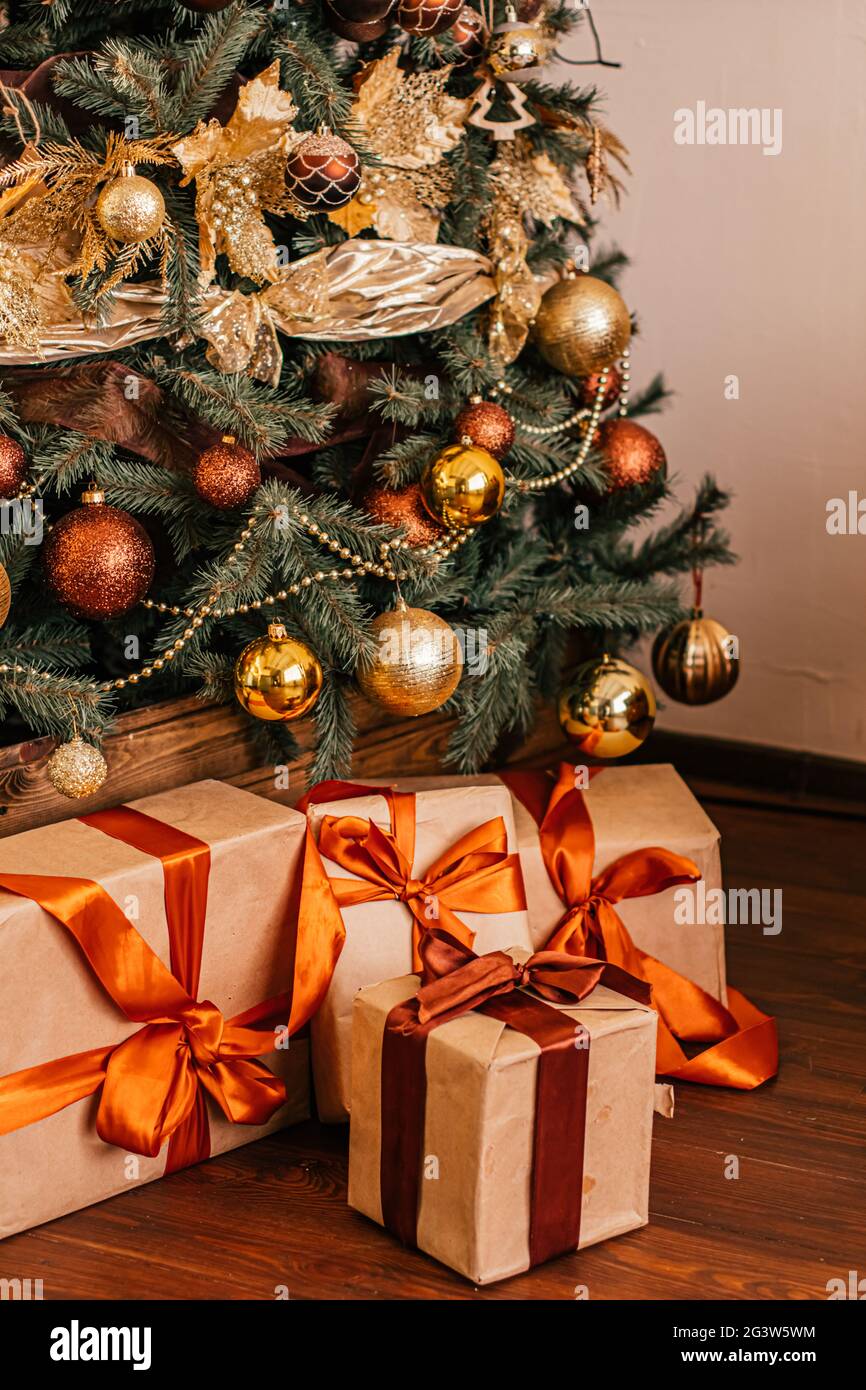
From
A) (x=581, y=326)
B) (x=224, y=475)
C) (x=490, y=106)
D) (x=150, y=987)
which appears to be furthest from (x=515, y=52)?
(x=150, y=987)

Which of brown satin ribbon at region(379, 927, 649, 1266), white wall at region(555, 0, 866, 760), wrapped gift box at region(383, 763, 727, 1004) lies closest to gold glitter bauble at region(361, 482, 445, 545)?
wrapped gift box at region(383, 763, 727, 1004)

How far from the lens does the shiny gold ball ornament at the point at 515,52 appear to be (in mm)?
1391

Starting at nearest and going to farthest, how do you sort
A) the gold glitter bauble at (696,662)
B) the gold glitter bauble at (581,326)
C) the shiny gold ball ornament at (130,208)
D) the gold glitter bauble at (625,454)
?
the shiny gold ball ornament at (130,208)
the gold glitter bauble at (581,326)
the gold glitter bauble at (625,454)
the gold glitter bauble at (696,662)

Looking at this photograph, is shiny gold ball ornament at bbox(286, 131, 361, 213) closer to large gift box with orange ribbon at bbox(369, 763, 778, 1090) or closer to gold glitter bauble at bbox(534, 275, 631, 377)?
gold glitter bauble at bbox(534, 275, 631, 377)

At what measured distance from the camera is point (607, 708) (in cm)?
158

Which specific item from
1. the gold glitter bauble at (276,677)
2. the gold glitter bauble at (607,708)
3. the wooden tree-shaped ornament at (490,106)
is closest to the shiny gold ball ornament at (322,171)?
the wooden tree-shaped ornament at (490,106)

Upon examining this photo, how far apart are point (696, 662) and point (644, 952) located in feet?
1.55

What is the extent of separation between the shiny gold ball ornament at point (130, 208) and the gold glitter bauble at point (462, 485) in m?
0.36

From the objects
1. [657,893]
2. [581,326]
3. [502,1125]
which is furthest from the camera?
[581,326]

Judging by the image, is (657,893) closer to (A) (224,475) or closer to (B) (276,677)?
(B) (276,677)

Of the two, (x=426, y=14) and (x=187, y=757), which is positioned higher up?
(x=426, y=14)

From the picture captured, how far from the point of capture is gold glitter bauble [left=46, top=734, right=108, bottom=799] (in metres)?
1.18

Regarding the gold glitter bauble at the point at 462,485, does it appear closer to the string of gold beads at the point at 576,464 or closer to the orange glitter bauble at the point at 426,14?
the string of gold beads at the point at 576,464

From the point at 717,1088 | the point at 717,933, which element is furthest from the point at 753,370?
the point at 717,1088
